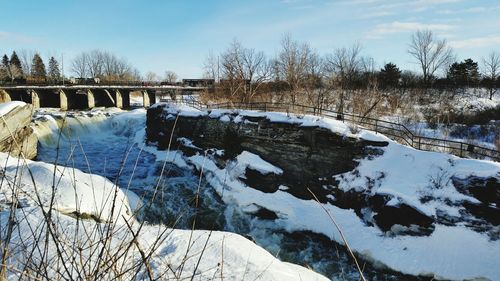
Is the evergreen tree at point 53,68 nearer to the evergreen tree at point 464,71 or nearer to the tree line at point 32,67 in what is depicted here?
the tree line at point 32,67

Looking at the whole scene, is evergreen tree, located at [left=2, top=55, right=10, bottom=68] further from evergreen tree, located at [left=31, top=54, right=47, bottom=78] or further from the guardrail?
the guardrail

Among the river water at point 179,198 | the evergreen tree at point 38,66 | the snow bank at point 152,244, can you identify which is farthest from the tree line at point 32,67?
the snow bank at point 152,244

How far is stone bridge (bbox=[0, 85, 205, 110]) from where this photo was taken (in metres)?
39.4

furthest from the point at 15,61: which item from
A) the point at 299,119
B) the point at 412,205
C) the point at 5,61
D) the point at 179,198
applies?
the point at 412,205

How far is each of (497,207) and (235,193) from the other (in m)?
11.0

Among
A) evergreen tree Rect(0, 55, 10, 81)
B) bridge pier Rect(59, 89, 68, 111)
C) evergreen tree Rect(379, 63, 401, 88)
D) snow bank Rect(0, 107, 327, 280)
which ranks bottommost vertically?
snow bank Rect(0, 107, 327, 280)

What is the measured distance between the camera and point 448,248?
12617mm

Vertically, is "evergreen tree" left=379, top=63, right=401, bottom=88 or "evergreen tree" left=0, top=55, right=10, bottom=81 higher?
"evergreen tree" left=0, top=55, right=10, bottom=81

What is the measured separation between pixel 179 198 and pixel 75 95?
3325 centimetres

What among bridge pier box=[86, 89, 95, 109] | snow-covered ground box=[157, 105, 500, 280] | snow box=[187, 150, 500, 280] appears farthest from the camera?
bridge pier box=[86, 89, 95, 109]

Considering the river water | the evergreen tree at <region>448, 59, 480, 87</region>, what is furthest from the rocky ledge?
the evergreen tree at <region>448, 59, 480, 87</region>

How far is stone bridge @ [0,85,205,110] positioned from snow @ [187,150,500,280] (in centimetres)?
2923

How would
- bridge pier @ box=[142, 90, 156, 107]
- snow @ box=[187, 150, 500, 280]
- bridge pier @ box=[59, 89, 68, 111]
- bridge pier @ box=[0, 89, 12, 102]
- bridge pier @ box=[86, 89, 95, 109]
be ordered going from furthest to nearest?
bridge pier @ box=[142, 90, 156, 107], bridge pier @ box=[86, 89, 95, 109], bridge pier @ box=[59, 89, 68, 111], bridge pier @ box=[0, 89, 12, 102], snow @ box=[187, 150, 500, 280]

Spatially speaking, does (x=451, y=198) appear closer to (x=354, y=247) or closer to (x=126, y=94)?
(x=354, y=247)
